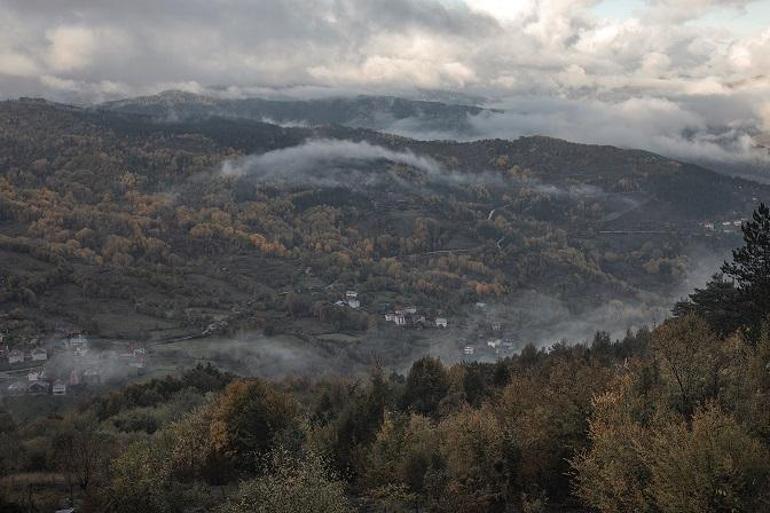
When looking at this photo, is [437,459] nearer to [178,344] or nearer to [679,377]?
[679,377]

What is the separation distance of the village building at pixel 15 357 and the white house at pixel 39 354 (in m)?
2.43

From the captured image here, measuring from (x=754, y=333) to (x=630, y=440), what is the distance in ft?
126

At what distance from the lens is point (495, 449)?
44750mm

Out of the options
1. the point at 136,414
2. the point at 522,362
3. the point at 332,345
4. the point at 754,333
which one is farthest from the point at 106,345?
the point at 754,333

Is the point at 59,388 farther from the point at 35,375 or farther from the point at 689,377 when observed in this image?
the point at 689,377

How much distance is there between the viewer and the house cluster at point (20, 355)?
499 feet

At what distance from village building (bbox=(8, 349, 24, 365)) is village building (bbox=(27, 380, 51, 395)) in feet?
62.1

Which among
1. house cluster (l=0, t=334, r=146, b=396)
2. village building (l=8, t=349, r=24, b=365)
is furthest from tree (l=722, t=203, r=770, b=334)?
village building (l=8, t=349, r=24, b=365)

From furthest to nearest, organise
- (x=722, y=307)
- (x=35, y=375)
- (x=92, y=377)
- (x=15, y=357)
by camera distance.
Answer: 1. (x=15, y=357)
2. (x=92, y=377)
3. (x=35, y=375)
4. (x=722, y=307)

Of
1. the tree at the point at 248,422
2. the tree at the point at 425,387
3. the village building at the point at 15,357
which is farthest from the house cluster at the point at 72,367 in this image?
the tree at the point at 248,422

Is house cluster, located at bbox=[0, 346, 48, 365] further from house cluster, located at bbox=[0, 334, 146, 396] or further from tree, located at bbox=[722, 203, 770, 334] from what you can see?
tree, located at bbox=[722, 203, 770, 334]

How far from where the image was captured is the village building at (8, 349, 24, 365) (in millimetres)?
151650

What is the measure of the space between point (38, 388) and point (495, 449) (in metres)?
126

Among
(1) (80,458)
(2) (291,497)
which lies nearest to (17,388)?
(1) (80,458)
